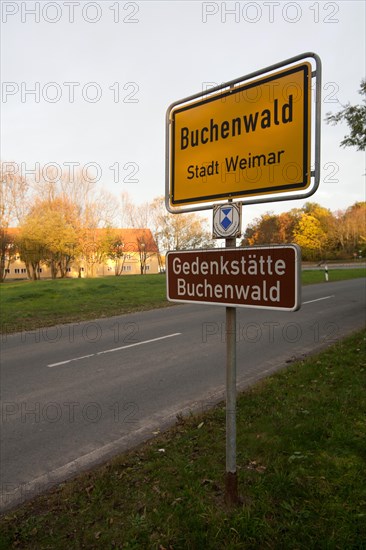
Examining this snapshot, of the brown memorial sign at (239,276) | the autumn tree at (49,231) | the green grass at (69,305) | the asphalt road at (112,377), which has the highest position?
the autumn tree at (49,231)

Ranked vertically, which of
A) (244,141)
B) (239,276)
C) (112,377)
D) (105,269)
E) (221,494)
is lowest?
(112,377)

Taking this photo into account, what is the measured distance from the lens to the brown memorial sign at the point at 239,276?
1.97 meters

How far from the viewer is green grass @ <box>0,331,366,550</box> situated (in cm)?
234

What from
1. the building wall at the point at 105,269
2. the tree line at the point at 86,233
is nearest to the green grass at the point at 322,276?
the tree line at the point at 86,233

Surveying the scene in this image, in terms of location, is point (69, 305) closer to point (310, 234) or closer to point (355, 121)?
point (355, 121)

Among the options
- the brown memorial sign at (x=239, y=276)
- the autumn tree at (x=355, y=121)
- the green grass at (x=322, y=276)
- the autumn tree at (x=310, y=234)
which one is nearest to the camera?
the brown memorial sign at (x=239, y=276)

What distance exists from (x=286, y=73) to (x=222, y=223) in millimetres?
934

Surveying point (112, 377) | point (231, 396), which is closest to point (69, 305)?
point (112, 377)

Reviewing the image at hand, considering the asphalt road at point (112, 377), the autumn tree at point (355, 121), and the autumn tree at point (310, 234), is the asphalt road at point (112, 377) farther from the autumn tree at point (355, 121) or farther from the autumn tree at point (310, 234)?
the autumn tree at point (310, 234)

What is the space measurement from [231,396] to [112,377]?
410cm

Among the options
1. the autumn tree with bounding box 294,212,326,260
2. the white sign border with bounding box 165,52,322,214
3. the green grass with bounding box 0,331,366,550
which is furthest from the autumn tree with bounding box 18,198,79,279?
the white sign border with bounding box 165,52,322,214

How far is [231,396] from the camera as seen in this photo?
239 cm

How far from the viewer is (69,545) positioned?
2398mm

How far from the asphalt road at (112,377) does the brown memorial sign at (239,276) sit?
2.34 metres
